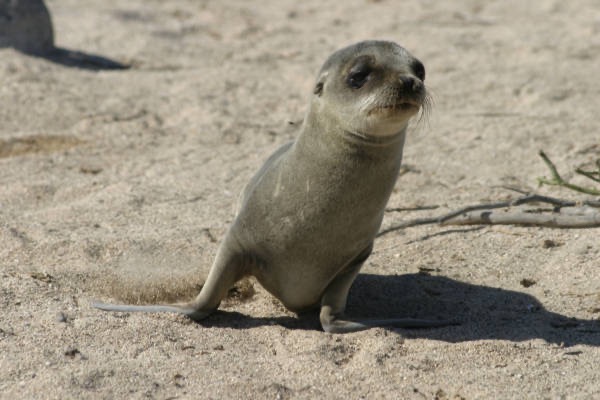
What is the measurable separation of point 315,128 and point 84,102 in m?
3.67

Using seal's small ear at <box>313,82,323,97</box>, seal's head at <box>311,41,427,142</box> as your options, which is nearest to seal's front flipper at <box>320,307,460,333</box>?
seal's head at <box>311,41,427,142</box>

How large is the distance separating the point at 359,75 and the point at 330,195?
0.47 metres

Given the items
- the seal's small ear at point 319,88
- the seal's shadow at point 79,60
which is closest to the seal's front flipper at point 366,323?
the seal's small ear at point 319,88

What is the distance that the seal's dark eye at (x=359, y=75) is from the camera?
3.48 metres

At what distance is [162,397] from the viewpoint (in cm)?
314

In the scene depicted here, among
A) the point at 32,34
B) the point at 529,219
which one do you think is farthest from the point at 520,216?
the point at 32,34

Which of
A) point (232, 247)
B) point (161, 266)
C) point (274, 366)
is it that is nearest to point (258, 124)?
point (161, 266)

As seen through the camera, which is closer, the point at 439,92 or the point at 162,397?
the point at 162,397

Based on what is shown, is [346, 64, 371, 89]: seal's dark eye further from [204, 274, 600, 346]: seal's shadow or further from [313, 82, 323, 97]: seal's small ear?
[204, 274, 600, 346]: seal's shadow

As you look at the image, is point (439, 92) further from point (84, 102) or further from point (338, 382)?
point (338, 382)

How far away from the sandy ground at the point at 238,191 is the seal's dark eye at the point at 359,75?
39.1 inches

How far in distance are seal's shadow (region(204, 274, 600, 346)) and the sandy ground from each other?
0.01m

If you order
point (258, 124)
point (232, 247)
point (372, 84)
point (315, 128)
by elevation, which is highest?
point (372, 84)

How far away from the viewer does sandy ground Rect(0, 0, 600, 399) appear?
3.38 metres
